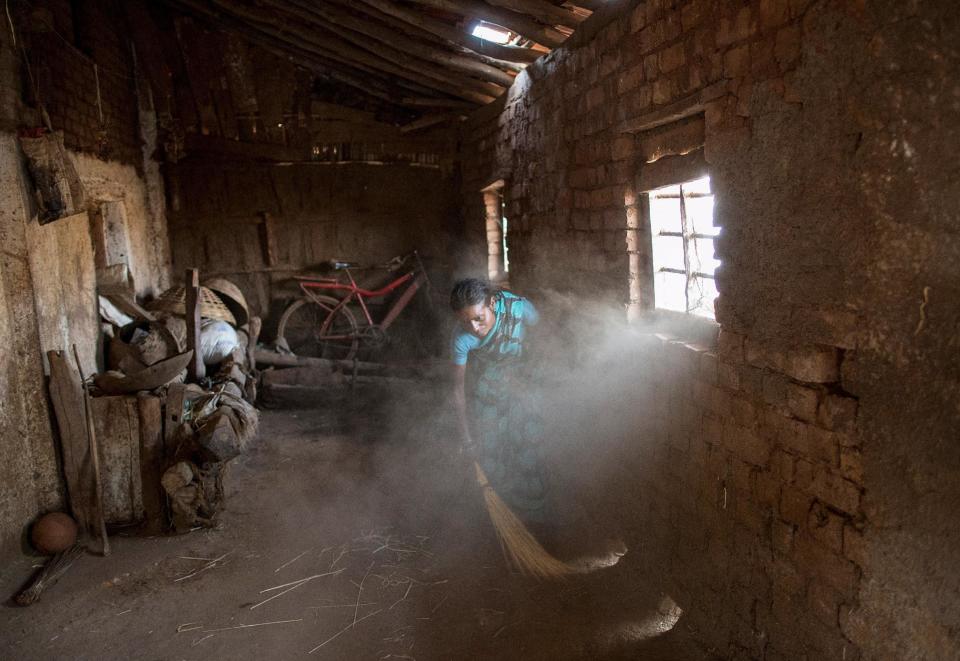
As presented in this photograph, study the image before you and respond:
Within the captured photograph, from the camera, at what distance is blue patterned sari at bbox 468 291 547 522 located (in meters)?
4.75

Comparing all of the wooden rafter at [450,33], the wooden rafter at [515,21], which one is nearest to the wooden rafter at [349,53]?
the wooden rafter at [450,33]

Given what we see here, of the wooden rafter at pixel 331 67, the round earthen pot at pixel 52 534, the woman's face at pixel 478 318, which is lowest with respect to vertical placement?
the round earthen pot at pixel 52 534

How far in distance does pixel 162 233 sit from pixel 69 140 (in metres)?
2.80

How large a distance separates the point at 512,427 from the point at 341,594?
1.71m

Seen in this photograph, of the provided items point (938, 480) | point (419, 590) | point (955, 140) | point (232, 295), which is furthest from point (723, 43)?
point (232, 295)

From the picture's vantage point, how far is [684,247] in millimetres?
3459

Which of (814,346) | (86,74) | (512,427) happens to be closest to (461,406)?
(512,427)

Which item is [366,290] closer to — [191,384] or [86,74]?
[191,384]

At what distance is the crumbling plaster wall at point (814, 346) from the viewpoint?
194 cm

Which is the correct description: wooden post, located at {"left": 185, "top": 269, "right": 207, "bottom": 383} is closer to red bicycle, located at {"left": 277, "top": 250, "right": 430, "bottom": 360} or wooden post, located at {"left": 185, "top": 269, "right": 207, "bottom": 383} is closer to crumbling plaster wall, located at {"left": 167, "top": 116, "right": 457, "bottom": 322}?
red bicycle, located at {"left": 277, "top": 250, "right": 430, "bottom": 360}

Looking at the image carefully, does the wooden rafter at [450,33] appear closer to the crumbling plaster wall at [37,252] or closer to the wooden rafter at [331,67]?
the wooden rafter at [331,67]

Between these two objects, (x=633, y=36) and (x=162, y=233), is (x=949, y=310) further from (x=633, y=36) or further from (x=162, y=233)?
(x=162, y=233)

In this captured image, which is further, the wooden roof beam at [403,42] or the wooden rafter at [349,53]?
the wooden rafter at [349,53]

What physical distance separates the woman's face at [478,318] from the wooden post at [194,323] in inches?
117
